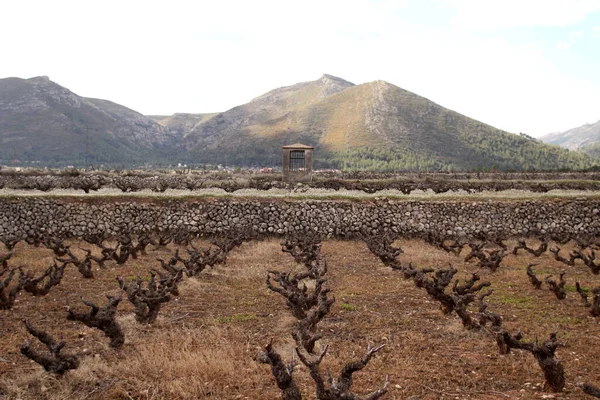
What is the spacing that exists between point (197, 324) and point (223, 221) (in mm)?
16268

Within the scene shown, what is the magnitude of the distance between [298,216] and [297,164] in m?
14.3

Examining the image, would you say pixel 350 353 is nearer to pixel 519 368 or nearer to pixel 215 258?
pixel 519 368

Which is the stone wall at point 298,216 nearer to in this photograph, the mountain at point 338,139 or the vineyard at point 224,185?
the vineyard at point 224,185

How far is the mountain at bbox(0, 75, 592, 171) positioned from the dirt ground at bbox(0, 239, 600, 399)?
91.8 meters

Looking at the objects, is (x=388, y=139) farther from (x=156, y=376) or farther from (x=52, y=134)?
(x=52, y=134)

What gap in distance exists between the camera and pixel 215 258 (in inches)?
680

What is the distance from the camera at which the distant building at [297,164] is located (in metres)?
39.9

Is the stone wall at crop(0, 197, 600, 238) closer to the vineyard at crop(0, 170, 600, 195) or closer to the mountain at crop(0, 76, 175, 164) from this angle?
the vineyard at crop(0, 170, 600, 195)

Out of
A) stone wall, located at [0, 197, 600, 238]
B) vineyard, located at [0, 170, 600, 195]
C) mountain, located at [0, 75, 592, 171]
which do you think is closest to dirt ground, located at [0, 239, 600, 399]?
stone wall, located at [0, 197, 600, 238]

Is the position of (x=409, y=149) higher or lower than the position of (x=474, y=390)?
higher

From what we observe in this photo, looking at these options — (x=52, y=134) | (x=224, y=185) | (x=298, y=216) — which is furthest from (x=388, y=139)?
(x=52, y=134)

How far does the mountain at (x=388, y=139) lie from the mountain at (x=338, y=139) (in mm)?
311

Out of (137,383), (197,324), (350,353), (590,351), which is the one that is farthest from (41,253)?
(590,351)

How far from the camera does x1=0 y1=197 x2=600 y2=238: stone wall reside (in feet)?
84.5
